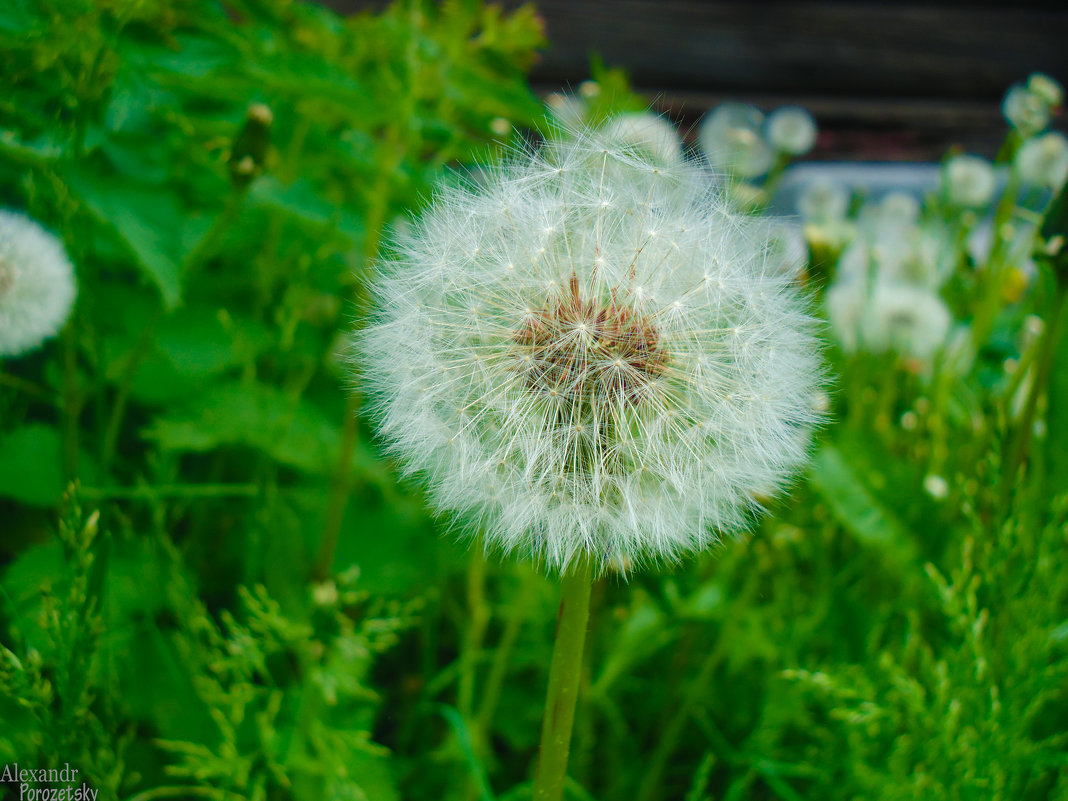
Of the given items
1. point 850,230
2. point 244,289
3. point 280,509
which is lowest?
point 280,509

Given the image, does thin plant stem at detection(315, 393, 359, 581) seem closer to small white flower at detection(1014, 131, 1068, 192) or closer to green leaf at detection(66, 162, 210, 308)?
green leaf at detection(66, 162, 210, 308)

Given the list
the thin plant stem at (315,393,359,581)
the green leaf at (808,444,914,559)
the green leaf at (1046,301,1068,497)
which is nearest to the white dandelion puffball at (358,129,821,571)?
the thin plant stem at (315,393,359,581)

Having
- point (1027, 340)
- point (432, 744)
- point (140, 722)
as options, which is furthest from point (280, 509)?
point (1027, 340)

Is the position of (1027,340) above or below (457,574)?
above

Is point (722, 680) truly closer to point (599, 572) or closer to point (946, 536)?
point (946, 536)

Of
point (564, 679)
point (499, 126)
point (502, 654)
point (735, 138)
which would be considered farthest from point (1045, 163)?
point (564, 679)

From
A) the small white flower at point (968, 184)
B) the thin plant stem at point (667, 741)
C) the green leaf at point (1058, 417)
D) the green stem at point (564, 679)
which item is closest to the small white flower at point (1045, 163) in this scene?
the small white flower at point (968, 184)

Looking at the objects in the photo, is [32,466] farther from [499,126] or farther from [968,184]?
[968,184]
